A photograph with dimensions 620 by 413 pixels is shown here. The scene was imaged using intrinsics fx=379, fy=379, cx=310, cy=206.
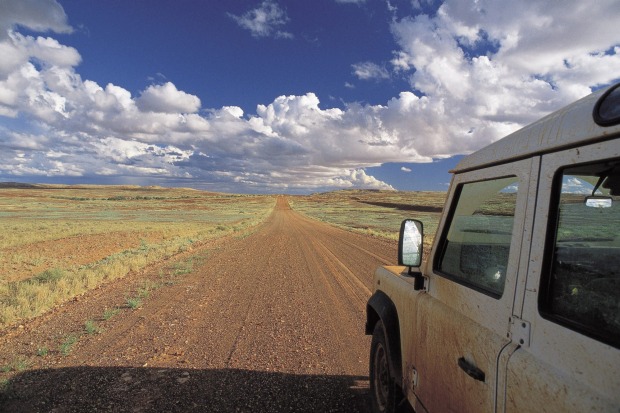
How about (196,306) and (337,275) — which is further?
(337,275)

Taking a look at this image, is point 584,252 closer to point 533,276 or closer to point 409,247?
point 533,276

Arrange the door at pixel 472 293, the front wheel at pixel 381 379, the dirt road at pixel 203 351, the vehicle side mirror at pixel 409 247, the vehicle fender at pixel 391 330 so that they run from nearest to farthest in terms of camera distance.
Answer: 1. the door at pixel 472 293
2. the vehicle side mirror at pixel 409 247
3. the vehicle fender at pixel 391 330
4. the front wheel at pixel 381 379
5. the dirt road at pixel 203 351

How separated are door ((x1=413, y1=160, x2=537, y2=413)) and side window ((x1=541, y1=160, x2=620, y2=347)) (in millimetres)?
139

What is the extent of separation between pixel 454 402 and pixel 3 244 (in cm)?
2415

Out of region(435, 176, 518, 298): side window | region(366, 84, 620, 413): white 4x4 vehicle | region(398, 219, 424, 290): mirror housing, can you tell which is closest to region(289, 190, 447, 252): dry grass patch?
region(398, 219, 424, 290): mirror housing

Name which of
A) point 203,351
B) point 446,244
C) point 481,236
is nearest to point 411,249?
point 446,244

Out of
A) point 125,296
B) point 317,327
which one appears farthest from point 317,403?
point 125,296

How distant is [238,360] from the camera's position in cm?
489

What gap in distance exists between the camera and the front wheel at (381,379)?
2.93 m

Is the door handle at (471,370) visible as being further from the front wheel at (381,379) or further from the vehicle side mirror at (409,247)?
the front wheel at (381,379)

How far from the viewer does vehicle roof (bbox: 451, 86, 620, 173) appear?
1.35 m

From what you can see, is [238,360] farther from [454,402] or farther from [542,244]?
[542,244]

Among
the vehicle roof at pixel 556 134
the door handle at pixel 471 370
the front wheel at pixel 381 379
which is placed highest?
the vehicle roof at pixel 556 134

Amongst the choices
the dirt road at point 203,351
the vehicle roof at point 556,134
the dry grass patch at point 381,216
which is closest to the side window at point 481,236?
the vehicle roof at point 556,134
